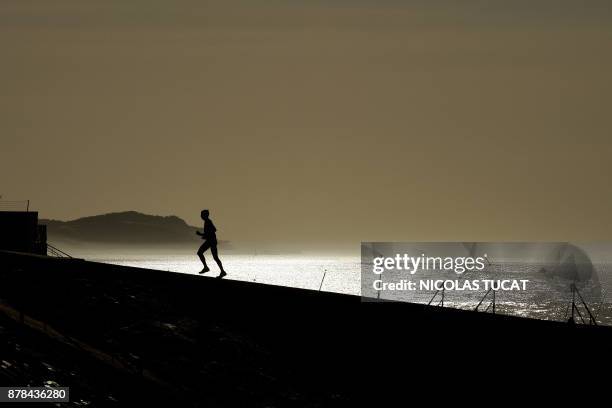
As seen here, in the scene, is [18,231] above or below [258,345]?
above

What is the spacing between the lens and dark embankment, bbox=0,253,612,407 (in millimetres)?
16188

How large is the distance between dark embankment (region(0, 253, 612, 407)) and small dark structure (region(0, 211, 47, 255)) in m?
36.3

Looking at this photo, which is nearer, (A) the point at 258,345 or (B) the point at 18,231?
(A) the point at 258,345

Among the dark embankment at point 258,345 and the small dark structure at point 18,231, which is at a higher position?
the small dark structure at point 18,231

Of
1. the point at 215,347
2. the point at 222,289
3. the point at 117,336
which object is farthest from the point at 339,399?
the point at 222,289

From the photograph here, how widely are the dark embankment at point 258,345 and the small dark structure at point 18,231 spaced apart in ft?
119

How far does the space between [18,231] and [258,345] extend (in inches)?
1695

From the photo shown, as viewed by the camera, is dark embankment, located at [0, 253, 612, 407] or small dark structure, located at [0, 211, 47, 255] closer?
dark embankment, located at [0, 253, 612, 407]

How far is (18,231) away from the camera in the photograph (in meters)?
60.4

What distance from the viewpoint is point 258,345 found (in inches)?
818

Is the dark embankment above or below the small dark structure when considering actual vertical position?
below

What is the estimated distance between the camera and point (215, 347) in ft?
65.5

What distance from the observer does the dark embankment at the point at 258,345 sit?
53.1 feet

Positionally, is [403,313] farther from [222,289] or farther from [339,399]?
[222,289]
